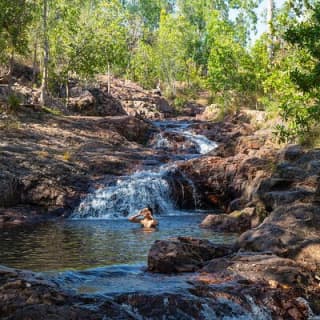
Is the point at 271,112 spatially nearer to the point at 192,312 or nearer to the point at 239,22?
the point at 192,312

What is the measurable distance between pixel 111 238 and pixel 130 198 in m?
6.95

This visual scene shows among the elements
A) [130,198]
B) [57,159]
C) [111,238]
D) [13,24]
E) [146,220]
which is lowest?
[111,238]

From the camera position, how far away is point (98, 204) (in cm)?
2109

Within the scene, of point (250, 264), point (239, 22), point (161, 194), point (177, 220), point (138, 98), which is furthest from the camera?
point (239, 22)

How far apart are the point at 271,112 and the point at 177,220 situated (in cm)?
1481

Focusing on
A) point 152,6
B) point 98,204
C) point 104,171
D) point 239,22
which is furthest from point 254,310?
point 152,6

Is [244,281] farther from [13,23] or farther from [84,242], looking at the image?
[13,23]

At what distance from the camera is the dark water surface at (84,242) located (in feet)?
37.5

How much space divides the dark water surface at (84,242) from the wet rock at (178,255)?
111cm

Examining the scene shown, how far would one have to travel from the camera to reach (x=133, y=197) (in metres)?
22.0

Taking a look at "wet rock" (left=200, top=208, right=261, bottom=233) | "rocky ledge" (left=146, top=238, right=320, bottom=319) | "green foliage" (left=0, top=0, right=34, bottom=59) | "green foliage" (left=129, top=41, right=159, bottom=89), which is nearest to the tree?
"green foliage" (left=0, top=0, right=34, bottom=59)

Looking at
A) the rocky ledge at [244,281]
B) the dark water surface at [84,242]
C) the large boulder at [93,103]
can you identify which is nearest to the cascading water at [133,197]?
the dark water surface at [84,242]

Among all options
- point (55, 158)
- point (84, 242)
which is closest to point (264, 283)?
point (84, 242)

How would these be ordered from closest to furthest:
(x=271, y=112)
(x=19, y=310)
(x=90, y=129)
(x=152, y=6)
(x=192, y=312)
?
1. (x=19, y=310)
2. (x=192, y=312)
3. (x=90, y=129)
4. (x=271, y=112)
5. (x=152, y=6)
